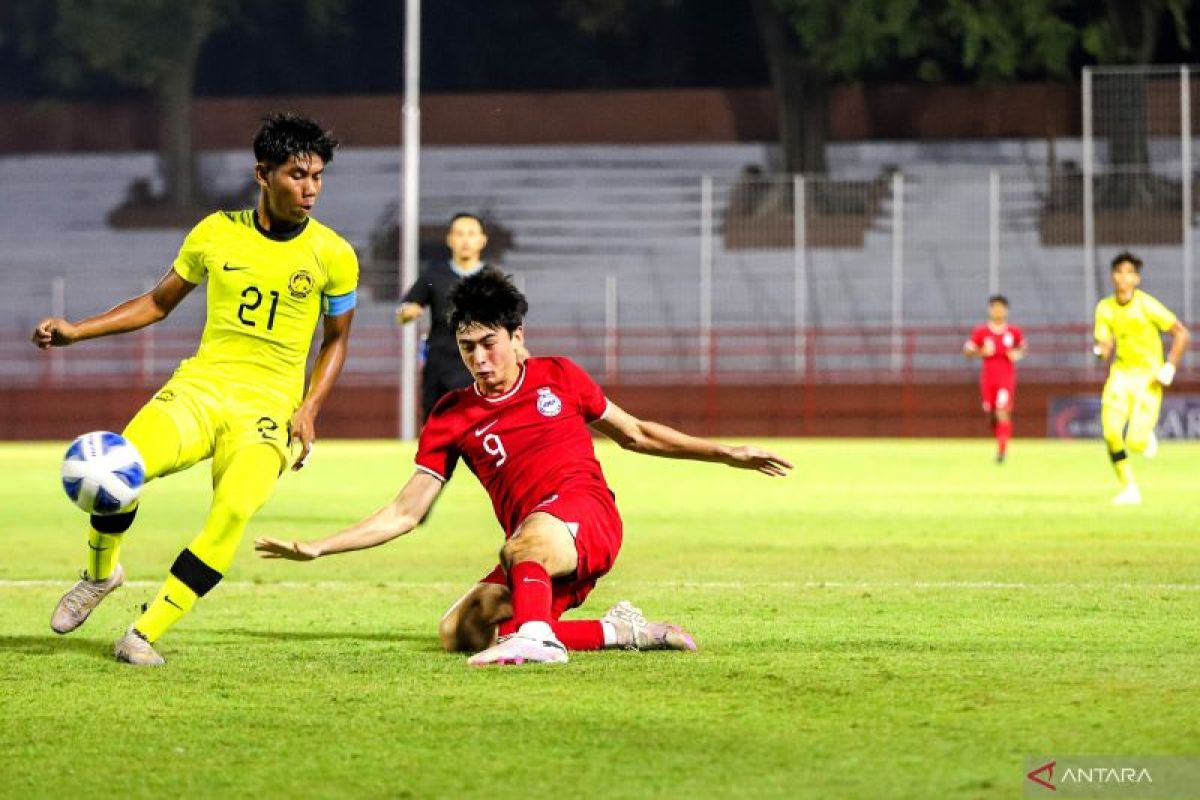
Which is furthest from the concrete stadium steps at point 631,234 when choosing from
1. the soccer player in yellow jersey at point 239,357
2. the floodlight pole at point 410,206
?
the soccer player in yellow jersey at point 239,357

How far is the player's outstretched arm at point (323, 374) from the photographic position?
27.0ft

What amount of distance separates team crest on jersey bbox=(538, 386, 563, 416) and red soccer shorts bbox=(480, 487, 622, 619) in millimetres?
302

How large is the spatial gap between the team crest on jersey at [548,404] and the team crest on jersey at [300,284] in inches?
41.5

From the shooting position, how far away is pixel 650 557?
13211 mm

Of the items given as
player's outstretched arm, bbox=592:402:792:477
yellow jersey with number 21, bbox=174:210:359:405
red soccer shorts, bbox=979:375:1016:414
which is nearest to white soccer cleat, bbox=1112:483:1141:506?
red soccer shorts, bbox=979:375:1016:414

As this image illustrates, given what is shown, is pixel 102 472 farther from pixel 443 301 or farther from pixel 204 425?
pixel 443 301

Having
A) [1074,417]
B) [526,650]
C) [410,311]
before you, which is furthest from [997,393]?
[526,650]

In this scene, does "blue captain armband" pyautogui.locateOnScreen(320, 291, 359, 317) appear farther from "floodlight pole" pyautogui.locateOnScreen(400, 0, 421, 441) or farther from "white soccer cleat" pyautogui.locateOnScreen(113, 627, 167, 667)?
"floodlight pole" pyautogui.locateOnScreen(400, 0, 421, 441)

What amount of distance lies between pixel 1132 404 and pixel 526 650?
12.1m

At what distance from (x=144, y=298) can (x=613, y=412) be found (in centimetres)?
192

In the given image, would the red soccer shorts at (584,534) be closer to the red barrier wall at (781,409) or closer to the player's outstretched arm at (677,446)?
the player's outstretched arm at (677,446)

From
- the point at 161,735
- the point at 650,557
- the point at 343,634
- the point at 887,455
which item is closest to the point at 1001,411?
the point at 887,455

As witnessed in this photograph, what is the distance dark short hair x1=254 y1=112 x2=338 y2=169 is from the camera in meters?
8.00

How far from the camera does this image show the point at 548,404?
26.4 ft
